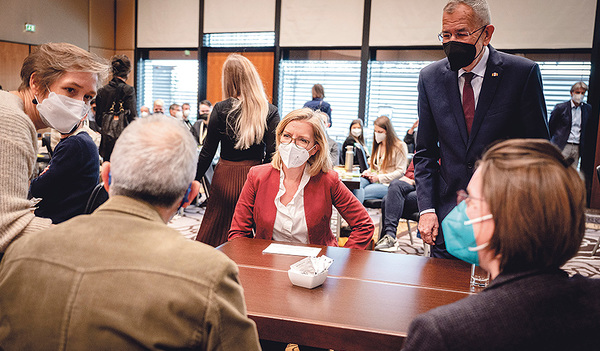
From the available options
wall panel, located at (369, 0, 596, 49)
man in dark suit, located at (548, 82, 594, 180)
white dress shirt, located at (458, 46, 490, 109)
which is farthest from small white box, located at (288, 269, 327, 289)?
wall panel, located at (369, 0, 596, 49)

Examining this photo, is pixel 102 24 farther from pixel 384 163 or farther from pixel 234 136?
pixel 234 136

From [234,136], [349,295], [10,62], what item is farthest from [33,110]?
[10,62]

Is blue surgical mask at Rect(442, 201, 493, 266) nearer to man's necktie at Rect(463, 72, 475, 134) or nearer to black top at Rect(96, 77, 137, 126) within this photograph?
man's necktie at Rect(463, 72, 475, 134)

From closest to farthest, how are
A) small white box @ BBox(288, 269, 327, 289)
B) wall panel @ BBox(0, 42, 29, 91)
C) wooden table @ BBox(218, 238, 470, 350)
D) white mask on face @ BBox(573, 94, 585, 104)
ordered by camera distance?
wooden table @ BBox(218, 238, 470, 350) → small white box @ BBox(288, 269, 327, 289) → white mask on face @ BBox(573, 94, 585, 104) → wall panel @ BBox(0, 42, 29, 91)

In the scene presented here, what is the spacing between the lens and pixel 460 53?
6.57ft

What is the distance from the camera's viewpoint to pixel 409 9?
770cm

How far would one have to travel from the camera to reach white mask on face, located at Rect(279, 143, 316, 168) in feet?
8.46

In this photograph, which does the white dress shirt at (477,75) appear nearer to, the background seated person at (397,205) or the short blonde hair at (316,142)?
the short blonde hair at (316,142)

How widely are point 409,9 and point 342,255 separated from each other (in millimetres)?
6576

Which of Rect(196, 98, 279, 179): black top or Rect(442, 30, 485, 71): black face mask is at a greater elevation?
Rect(442, 30, 485, 71): black face mask

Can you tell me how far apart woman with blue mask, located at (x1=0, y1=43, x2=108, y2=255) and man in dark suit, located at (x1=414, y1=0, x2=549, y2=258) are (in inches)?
56.5

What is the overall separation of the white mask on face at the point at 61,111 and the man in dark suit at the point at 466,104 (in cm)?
150

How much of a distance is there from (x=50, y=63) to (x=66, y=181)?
65 cm

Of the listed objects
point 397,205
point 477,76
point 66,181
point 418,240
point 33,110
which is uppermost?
point 477,76
